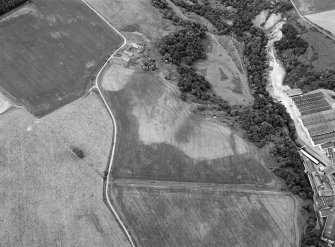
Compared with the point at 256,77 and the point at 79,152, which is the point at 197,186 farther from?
the point at 256,77

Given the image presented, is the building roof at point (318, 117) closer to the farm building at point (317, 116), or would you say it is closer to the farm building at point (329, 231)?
the farm building at point (317, 116)

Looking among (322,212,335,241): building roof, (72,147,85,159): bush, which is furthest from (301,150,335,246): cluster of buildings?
(72,147,85,159): bush

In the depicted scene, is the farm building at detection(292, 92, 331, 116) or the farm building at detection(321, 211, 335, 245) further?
the farm building at detection(292, 92, 331, 116)

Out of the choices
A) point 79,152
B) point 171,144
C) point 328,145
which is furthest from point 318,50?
point 79,152

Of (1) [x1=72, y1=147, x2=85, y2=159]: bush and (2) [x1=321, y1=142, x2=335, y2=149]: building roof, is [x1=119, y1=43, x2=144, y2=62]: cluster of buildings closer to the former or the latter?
(1) [x1=72, y1=147, x2=85, y2=159]: bush

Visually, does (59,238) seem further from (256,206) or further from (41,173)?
(256,206)

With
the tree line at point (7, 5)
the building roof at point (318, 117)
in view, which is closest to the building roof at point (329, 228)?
the building roof at point (318, 117)

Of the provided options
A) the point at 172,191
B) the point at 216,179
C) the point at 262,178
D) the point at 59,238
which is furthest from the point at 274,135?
the point at 59,238
